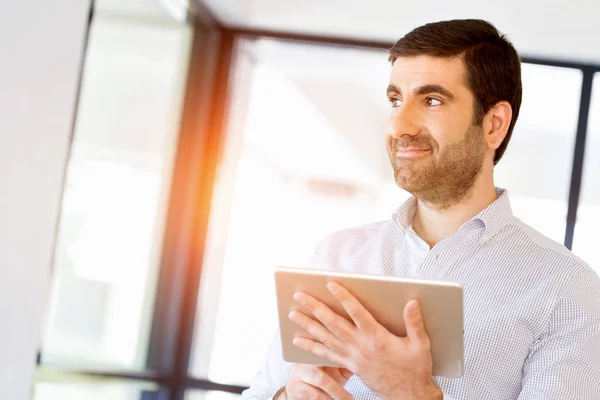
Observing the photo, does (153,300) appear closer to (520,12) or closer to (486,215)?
(520,12)

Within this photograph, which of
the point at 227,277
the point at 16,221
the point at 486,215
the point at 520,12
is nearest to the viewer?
the point at 486,215

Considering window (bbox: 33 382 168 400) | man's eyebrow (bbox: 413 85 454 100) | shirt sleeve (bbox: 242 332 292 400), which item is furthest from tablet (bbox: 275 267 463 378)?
window (bbox: 33 382 168 400)

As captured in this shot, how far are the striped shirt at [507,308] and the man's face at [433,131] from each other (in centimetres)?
10

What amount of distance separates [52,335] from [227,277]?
1.13m

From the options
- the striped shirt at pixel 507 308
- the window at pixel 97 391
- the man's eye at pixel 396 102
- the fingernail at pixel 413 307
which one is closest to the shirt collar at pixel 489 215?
the striped shirt at pixel 507 308

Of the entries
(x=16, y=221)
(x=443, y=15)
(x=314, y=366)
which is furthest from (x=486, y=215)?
(x=443, y=15)

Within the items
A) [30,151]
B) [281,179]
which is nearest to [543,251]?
[30,151]

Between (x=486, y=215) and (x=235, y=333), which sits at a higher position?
(x=486, y=215)

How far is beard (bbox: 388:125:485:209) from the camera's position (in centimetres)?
186

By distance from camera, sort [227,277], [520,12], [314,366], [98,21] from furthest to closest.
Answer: [227,277] < [520,12] < [98,21] < [314,366]

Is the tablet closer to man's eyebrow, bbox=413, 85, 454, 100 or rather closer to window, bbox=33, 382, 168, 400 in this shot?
man's eyebrow, bbox=413, 85, 454, 100

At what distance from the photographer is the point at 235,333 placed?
13.0 feet

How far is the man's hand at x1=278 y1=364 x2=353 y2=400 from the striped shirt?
19 centimetres

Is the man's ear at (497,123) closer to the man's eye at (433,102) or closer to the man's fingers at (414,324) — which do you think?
the man's eye at (433,102)
